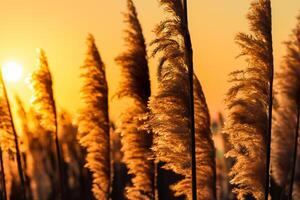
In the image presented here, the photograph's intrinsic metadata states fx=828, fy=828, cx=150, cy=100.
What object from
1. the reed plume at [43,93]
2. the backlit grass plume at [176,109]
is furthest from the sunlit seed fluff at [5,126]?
the backlit grass plume at [176,109]

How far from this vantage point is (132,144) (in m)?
17.3

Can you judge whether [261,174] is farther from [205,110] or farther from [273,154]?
[273,154]

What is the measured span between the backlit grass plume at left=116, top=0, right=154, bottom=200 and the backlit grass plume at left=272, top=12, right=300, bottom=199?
310 cm

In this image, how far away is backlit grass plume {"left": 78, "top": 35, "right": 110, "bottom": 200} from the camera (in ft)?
63.3

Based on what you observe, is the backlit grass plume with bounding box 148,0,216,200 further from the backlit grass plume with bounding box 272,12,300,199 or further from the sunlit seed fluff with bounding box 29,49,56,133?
the sunlit seed fluff with bounding box 29,49,56,133

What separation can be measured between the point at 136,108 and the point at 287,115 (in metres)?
4.63

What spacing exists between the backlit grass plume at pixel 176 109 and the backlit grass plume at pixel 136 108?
88.1 inches

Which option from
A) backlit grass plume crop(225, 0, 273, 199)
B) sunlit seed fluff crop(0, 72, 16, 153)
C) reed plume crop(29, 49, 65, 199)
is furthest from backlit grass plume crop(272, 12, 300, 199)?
sunlit seed fluff crop(0, 72, 16, 153)

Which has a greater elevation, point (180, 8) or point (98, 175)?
point (180, 8)

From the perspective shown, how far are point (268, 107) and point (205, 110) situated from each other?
3.91 feet

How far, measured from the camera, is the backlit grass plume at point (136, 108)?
16969 millimetres

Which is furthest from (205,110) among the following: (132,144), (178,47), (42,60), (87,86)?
(42,60)

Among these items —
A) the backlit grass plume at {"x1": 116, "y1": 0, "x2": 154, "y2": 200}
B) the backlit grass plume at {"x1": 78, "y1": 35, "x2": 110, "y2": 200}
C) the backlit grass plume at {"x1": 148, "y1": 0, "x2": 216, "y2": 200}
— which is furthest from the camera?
the backlit grass plume at {"x1": 78, "y1": 35, "x2": 110, "y2": 200}

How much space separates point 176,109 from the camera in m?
13.7
